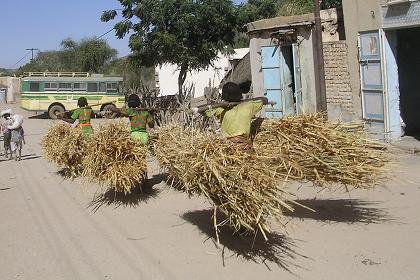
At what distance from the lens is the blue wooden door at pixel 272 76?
489 inches

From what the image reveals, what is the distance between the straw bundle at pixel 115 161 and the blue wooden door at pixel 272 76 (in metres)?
6.52

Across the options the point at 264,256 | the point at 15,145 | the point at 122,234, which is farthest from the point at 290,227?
the point at 15,145

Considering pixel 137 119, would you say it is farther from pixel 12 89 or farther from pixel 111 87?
pixel 12 89

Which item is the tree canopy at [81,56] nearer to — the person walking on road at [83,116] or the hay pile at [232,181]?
the person walking on road at [83,116]

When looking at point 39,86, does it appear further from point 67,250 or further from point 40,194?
point 67,250

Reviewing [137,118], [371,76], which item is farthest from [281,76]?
[137,118]

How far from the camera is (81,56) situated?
145 feet

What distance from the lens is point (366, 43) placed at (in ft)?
32.8

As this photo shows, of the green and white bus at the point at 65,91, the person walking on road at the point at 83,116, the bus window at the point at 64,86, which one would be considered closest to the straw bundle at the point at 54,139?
the person walking on road at the point at 83,116

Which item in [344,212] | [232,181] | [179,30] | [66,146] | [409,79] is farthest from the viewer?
[179,30]

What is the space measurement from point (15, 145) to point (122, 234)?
8.32 meters

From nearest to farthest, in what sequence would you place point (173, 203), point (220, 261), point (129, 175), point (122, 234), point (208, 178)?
1. point (208, 178)
2. point (220, 261)
3. point (122, 234)
4. point (129, 175)
5. point (173, 203)

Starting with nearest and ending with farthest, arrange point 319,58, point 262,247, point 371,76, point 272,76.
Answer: point 262,247, point 371,76, point 319,58, point 272,76

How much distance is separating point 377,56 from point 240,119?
5.93m
